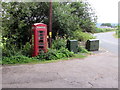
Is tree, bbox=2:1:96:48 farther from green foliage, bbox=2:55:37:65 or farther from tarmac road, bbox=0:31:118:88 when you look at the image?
tarmac road, bbox=0:31:118:88

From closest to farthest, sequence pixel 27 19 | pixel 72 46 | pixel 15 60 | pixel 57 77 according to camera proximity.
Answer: pixel 57 77 < pixel 15 60 < pixel 72 46 < pixel 27 19

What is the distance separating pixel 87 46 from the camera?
11.9m

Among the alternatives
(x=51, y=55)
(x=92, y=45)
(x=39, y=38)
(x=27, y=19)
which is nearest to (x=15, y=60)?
(x=39, y=38)

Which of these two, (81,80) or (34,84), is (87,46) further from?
(34,84)

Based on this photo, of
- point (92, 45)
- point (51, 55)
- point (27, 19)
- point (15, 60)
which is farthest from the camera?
point (92, 45)

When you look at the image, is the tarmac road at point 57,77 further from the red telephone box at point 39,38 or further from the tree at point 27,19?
the tree at point 27,19

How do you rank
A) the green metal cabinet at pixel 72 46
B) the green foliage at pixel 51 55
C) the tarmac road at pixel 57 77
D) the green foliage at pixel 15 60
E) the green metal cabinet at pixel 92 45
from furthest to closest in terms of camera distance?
the green metal cabinet at pixel 92 45 → the green metal cabinet at pixel 72 46 → the green foliage at pixel 51 55 → the green foliage at pixel 15 60 → the tarmac road at pixel 57 77

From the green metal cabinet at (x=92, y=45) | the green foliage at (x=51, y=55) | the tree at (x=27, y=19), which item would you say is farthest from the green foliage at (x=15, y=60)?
the green metal cabinet at (x=92, y=45)

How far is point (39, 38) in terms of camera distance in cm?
847

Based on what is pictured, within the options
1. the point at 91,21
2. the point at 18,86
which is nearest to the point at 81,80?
the point at 18,86

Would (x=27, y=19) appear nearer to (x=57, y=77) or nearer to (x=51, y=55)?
(x=51, y=55)

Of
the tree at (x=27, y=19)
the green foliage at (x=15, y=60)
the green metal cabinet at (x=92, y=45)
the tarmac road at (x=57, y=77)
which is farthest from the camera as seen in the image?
the green metal cabinet at (x=92, y=45)

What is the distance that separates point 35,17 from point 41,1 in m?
1.19

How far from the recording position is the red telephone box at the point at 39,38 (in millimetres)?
8328
